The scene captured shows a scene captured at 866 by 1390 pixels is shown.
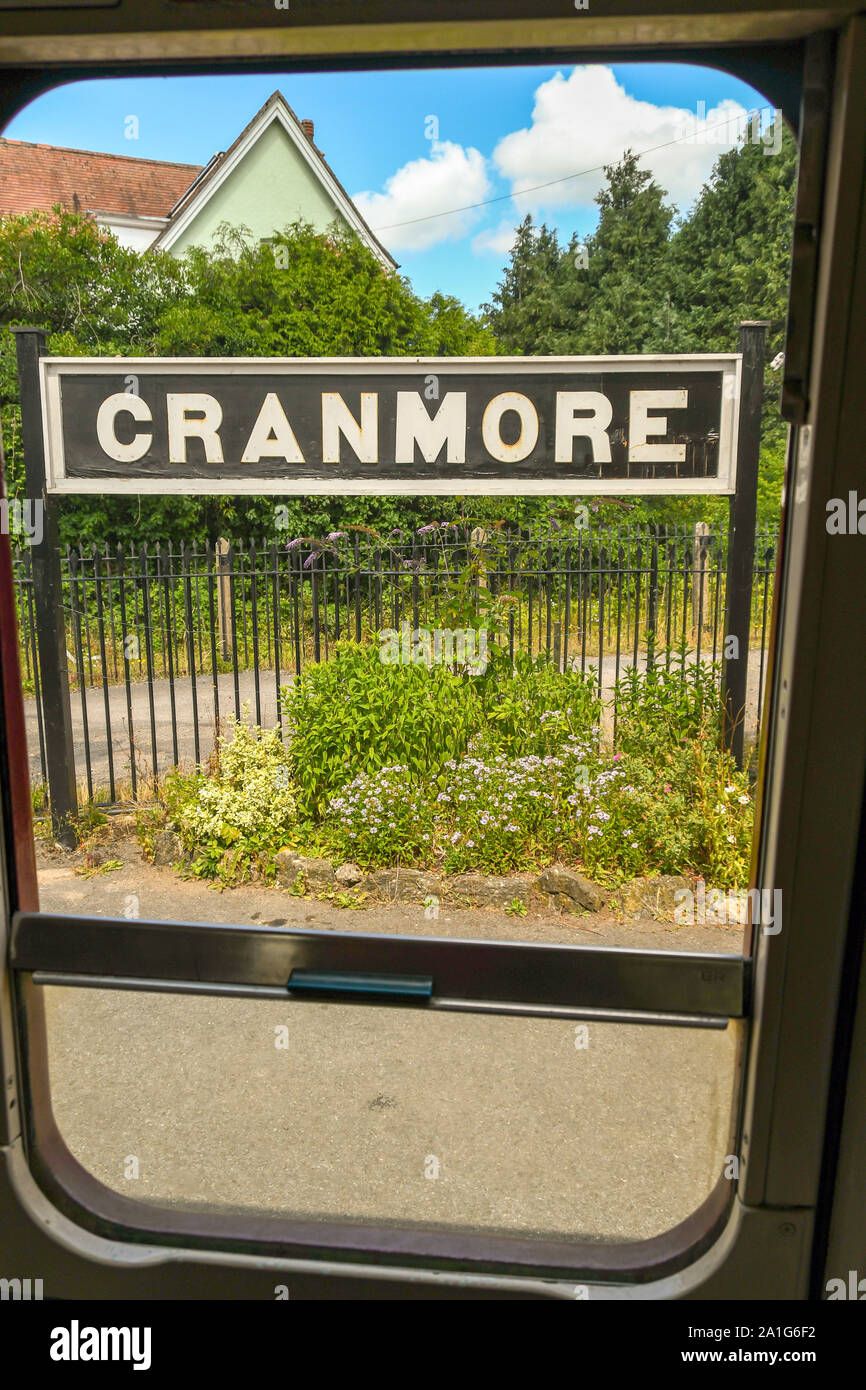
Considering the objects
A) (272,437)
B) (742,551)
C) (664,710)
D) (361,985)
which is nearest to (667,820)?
(664,710)

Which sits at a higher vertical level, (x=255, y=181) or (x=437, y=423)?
(x=255, y=181)

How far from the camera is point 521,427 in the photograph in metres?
4.18

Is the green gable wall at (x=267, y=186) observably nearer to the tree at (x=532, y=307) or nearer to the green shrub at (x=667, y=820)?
the tree at (x=532, y=307)

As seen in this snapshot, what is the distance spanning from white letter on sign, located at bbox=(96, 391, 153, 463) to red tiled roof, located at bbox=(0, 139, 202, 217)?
1289mm

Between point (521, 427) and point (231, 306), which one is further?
point (231, 306)

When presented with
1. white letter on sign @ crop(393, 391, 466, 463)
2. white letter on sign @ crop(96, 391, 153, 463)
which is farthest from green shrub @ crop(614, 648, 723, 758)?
white letter on sign @ crop(96, 391, 153, 463)

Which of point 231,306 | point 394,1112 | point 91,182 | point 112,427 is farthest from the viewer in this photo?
point 91,182

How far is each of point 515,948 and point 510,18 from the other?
4.03ft

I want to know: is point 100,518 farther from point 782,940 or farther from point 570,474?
point 782,940

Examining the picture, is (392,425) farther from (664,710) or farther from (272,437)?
(664,710)

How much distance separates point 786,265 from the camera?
1.20 m

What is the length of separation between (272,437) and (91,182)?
5.17 m

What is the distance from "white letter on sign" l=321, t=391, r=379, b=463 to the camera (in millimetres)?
4258
